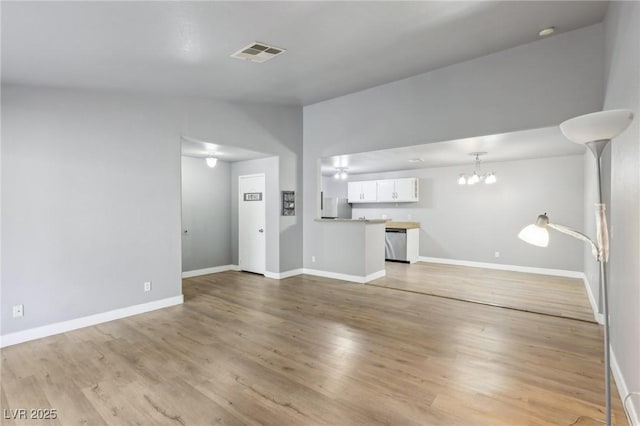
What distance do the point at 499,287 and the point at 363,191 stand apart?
182 inches

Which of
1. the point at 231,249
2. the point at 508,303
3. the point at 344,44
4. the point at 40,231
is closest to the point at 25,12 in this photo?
the point at 40,231

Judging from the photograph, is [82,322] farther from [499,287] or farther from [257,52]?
[499,287]

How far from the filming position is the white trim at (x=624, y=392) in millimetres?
1921

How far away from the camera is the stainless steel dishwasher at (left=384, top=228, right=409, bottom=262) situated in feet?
25.9

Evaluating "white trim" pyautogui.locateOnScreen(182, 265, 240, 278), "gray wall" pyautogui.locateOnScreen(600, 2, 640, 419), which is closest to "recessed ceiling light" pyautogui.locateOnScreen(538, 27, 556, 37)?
"gray wall" pyautogui.locateOnScreen(600, 2, 640, 419)

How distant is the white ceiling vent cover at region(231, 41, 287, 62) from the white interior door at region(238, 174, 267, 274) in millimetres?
3109

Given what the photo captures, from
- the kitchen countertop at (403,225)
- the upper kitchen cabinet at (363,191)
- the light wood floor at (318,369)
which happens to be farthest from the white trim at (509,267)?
the light wood floor at (318,369)

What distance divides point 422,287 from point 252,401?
3946mm

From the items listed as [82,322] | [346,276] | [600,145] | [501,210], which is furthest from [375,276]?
[600,145]

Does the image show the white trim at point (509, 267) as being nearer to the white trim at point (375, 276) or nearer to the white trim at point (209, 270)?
the white trim at point (375, 276)

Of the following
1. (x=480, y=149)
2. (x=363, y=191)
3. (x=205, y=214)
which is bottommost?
(x=205, y=214)

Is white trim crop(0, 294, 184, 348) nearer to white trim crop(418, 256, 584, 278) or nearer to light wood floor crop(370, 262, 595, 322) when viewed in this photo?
light wood floor crop(370, 262, 595, 322)

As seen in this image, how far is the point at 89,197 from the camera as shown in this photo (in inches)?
150

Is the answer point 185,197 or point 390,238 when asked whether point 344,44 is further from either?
point 390,238
